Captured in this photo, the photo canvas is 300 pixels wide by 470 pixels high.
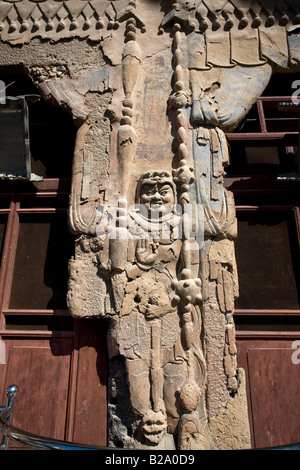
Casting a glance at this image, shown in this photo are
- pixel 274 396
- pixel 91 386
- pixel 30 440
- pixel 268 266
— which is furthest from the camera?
pixel 268 266

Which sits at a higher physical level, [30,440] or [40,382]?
[40,382]

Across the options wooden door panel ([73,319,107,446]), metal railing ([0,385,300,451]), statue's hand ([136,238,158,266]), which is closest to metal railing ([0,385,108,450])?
metal railing ([0,385,300,451])

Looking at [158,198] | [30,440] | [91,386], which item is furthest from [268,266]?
[30,440]

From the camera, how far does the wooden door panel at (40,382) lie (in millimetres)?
3143

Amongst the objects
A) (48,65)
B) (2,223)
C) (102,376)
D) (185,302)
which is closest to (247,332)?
(185,302)

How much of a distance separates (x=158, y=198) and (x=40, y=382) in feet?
6.31

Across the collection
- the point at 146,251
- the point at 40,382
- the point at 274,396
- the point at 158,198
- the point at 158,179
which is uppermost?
the point at 158,179

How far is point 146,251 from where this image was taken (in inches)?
123

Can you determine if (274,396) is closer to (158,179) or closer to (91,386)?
(91,386)

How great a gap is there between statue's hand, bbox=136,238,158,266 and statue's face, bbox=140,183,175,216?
0.28 metres

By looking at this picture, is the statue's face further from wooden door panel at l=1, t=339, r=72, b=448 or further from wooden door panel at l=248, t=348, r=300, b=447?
wooden door panel at l=248, t=348, r=300, b=447

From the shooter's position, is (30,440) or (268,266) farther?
(268,266)

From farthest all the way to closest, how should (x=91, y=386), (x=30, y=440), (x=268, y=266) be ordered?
(x=268, y=266) → (x=91, y=386) → (x=30, y=440)
